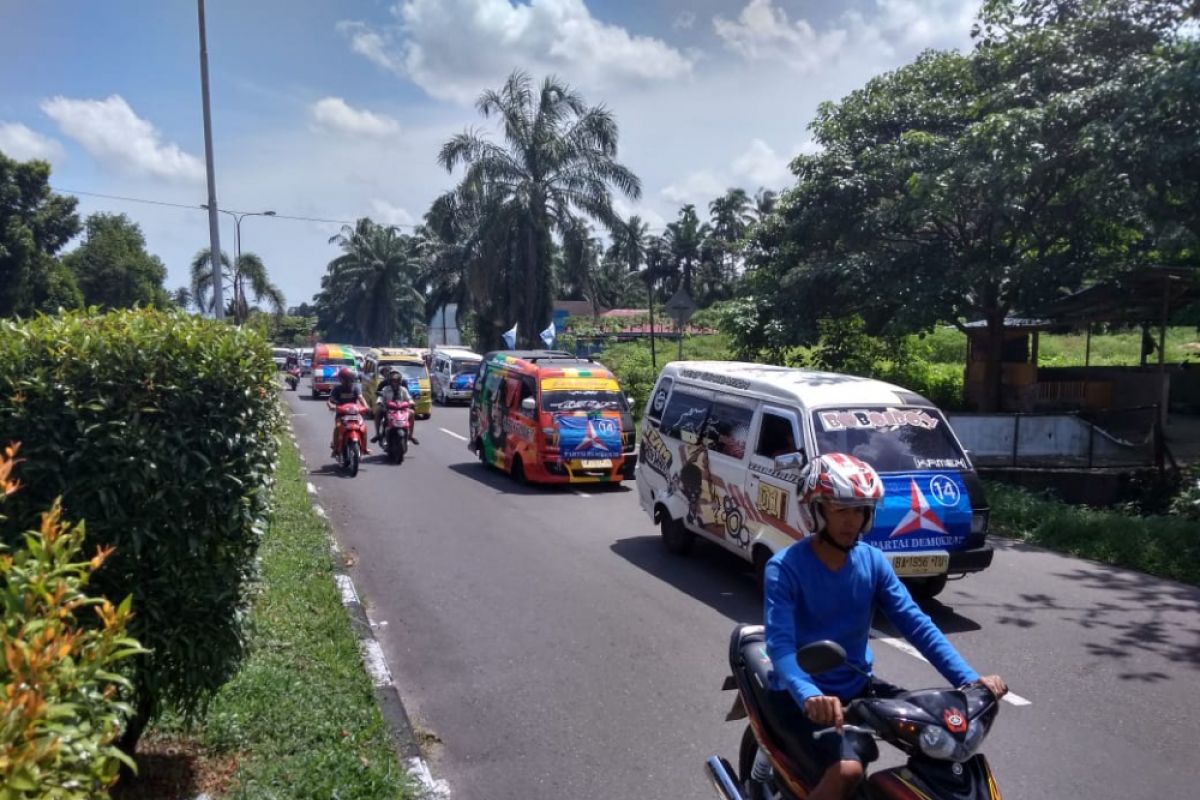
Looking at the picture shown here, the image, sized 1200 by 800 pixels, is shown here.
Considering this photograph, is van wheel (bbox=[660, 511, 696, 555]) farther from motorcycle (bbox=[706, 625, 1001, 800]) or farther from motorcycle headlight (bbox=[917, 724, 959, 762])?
motorcycle headlight (bbox=[917, 724, 959, 762])

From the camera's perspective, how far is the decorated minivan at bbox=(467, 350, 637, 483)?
1498 centimetres

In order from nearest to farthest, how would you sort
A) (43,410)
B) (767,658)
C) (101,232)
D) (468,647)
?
1. (767,658)
2. (43,410)
3. (468,647)
4. (101,232)

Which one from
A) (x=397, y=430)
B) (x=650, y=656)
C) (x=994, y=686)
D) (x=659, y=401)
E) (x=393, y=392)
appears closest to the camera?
(x=994, y=686)

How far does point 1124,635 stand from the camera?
786cm

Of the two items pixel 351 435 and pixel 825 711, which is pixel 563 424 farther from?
pixel 825 711

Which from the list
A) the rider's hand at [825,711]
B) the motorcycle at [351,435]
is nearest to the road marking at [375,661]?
the rider's hand at [825,711]

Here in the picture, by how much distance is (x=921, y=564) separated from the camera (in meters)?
8.03

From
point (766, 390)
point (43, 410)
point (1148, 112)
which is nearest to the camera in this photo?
point (43, 410)

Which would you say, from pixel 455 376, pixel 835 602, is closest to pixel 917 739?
pixel 835 602

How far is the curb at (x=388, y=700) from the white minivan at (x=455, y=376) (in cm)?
2485

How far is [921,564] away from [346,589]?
4.91m

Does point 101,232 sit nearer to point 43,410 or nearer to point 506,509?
point 506,509

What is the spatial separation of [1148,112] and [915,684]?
26.1ft

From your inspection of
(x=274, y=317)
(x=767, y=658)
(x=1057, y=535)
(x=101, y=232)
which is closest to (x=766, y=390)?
(x=1057, y=535)
